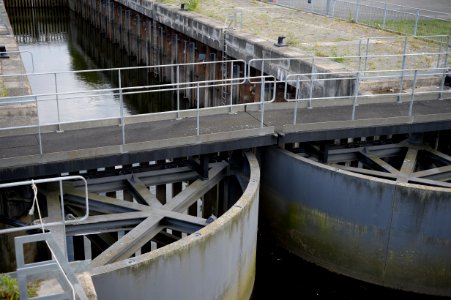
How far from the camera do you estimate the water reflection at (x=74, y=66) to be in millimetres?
21219

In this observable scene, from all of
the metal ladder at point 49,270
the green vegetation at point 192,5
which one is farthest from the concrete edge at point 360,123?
the green vegetation at point 192,5

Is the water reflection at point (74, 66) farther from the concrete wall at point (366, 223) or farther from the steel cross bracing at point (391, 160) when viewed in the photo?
the steel cross bracing at point (391, 160)

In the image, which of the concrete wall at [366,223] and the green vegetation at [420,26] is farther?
the green vegetation at [420,26]

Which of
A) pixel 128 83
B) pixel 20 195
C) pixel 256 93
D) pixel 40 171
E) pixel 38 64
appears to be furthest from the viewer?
pixel 38 64

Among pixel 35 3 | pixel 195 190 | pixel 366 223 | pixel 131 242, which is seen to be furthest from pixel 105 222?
pixel 35 3

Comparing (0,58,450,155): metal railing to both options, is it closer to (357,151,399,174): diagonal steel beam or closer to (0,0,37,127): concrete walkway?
(0,0,37,127): concrete walkway

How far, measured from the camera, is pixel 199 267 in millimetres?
7832

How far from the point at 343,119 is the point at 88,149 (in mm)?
4904

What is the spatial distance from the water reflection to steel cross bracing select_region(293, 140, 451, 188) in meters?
5.02

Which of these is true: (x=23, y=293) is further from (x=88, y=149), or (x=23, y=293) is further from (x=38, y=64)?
(x=38, y=64)

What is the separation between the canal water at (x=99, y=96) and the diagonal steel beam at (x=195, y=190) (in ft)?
6.21

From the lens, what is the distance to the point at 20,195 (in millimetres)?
9109

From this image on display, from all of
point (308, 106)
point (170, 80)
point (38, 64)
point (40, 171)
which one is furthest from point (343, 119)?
point (38, 64)

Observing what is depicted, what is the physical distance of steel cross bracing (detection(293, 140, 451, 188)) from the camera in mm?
→ 11133
